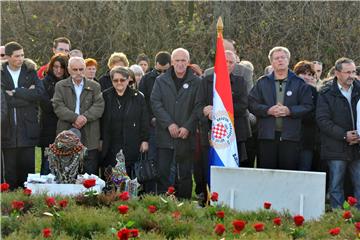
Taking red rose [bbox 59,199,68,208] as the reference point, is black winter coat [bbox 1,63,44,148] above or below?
above

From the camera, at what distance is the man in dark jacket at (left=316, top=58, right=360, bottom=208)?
9.92 metres

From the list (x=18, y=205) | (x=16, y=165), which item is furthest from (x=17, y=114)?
(x=18, y=205)

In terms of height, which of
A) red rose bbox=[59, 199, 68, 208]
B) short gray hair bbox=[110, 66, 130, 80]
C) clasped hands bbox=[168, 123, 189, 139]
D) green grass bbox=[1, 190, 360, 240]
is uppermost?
short gray hair bbox=[110, 66, 130, 80]

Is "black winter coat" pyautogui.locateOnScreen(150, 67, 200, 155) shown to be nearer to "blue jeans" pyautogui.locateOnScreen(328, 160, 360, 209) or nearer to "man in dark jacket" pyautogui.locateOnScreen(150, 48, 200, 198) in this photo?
"man in dark jacket" pyautogui.locateOnScreen(150, 48, 200, 198)

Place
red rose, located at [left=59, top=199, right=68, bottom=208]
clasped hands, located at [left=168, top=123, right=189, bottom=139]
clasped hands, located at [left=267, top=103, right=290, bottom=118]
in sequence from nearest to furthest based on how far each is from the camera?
red rose, located at [left=59, top=199, right=68, bottom=208] → clasped hands, located at [left=267, top=103, right=290, bottom=118] → clasped hands, located at [left=168, top=123, right=189, bottom=139]

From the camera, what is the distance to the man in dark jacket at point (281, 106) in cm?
995

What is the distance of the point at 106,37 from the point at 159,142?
1174 centimetres

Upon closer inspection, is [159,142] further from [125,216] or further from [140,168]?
[125,216]

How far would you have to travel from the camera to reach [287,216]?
25.1 ft

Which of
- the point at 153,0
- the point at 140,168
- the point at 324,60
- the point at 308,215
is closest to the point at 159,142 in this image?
the point at 140,168

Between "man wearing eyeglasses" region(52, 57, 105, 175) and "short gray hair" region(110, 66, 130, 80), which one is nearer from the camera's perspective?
"man wearing eyeglasses" region(52, 57, 105, 175)

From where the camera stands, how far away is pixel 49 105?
10.8 m

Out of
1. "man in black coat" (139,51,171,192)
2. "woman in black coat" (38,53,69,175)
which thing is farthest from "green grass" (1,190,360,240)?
"man in black coat" (139,51,171,192)

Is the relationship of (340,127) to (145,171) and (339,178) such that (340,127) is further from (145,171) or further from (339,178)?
(145,171)
